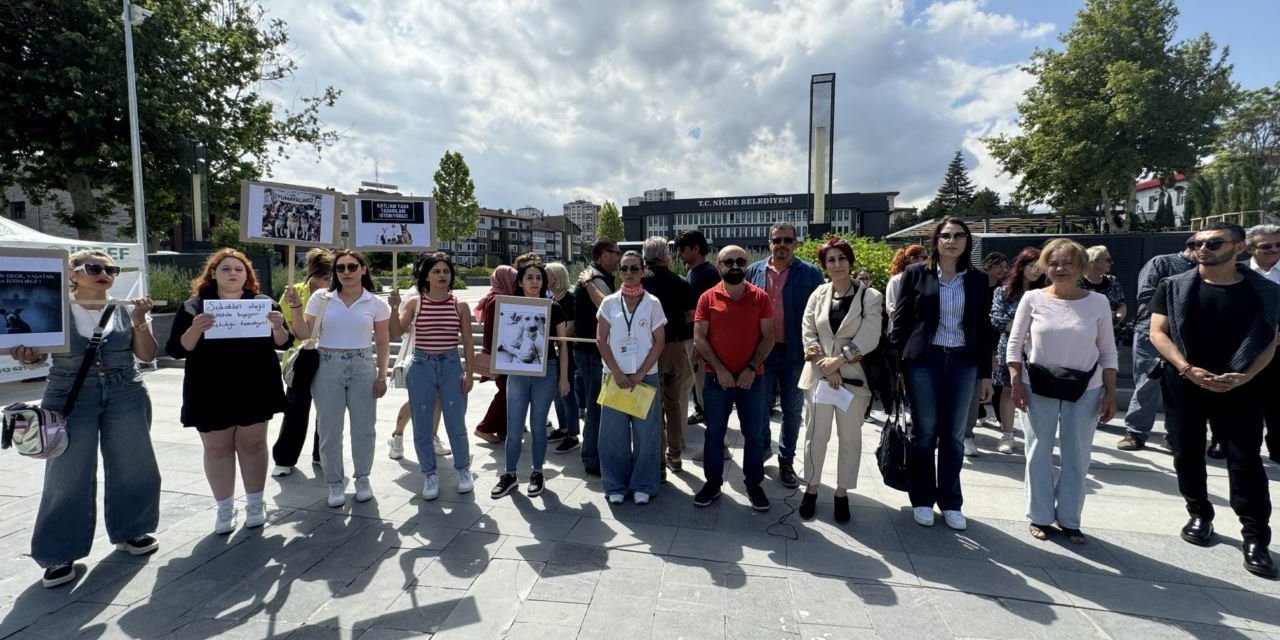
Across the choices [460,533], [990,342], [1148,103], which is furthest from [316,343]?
[1148,103]

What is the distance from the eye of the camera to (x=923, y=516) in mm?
3514

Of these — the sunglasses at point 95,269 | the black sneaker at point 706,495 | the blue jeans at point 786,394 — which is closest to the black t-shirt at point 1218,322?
the blue jeans at point 786,394

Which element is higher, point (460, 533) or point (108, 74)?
point (108, 74)

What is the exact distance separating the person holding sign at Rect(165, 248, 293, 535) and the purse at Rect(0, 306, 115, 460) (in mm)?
348

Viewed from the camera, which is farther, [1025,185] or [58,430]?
[1025,185]

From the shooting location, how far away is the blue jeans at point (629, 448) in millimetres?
3912

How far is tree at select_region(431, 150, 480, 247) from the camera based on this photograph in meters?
38.6

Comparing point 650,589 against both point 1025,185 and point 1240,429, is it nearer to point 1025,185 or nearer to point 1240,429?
point 1240,429

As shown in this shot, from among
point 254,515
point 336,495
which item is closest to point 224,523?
point 254,515

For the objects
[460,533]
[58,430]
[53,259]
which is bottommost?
[460,533]

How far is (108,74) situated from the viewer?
49.4 feet

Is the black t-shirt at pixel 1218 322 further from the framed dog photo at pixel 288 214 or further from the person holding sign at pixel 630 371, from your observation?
the framed dog photo at pixel 288 214

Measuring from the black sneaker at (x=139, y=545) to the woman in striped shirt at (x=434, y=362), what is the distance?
1.52 meters

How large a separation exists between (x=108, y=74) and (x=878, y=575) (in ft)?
72.2
